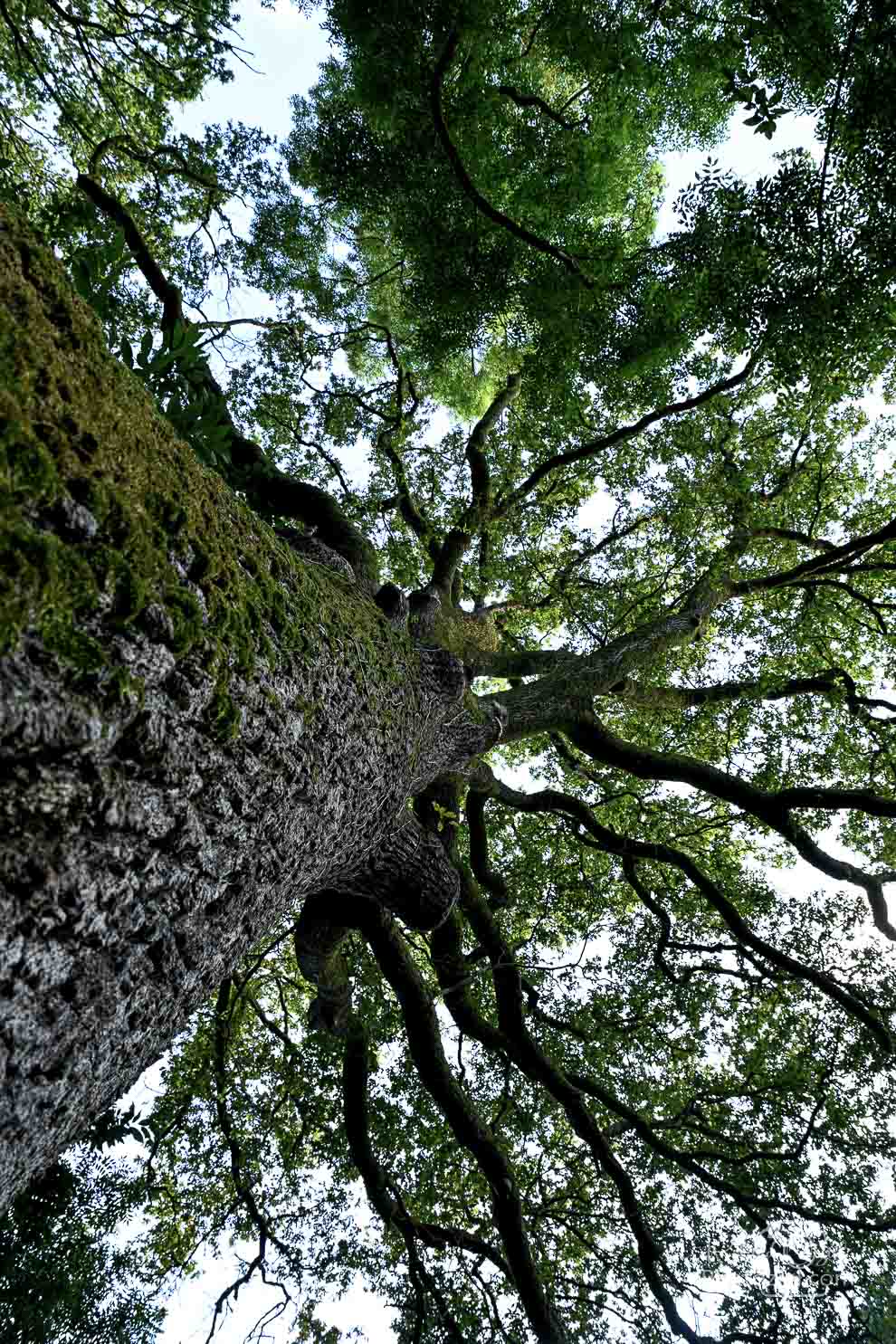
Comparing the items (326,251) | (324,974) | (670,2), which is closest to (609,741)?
(324,974)

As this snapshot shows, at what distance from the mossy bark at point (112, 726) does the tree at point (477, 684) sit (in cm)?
1

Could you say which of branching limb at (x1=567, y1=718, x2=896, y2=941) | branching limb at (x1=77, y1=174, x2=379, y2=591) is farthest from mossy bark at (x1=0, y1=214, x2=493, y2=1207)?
branching limb at (x1=567, y1=718, x2=896, y2=941)

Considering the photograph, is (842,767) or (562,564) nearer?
(842,767)

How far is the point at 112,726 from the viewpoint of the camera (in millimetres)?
1187

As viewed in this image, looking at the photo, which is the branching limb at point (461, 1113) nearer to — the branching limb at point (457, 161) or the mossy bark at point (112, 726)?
the mossy bark at point (112, 726)

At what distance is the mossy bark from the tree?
0.03 ft

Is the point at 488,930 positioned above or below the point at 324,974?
above

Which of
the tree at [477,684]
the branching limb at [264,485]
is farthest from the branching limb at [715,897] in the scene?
the branching limb at [264,485]

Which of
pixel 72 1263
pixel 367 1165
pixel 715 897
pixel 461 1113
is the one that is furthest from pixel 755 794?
pixel 72 1263

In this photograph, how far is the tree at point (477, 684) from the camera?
4.27 feet

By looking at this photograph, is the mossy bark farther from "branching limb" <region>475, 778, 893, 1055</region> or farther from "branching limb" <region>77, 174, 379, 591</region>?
"branching limb" <region>475, 778, 893, 1055</region>

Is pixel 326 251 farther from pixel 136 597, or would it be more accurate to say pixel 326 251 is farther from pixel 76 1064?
pixel 76 1064

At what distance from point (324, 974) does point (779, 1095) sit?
468 centimetres

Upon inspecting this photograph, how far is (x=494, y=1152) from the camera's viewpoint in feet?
15.3
